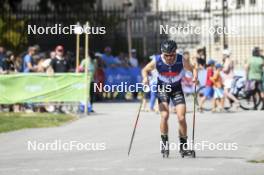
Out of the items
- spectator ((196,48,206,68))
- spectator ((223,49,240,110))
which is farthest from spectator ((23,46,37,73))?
spectator ((196,48,206,68))

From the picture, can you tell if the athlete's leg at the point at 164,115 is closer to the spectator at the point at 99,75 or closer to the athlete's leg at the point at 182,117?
the athlete's leg at the point at 182,117

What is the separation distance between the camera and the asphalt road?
1366 cm

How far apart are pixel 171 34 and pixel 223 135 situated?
2514cm

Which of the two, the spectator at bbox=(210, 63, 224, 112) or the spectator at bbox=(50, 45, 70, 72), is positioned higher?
the spectator at bbox=(50, 45, 70, 72)

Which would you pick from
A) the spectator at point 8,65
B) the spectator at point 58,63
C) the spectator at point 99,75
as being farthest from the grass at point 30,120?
the spectator at point 99,75

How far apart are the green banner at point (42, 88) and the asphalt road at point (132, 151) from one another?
0.89 metres

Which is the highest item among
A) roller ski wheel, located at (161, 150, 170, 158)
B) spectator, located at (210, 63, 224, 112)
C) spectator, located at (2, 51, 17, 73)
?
spectator, located at (2, 51, 17, 73)

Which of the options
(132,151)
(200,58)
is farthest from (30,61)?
(132,151)

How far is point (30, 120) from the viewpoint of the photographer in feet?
73.7

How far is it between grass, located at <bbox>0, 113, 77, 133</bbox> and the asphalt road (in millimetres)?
396

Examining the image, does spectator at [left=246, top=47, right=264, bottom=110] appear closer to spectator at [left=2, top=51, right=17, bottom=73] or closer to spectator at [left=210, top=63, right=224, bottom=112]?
spectator at [left=210, top=63, right=224, bottom=112]

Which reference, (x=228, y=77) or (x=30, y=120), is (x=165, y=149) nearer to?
(x=30, y=120)

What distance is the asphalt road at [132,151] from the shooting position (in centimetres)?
1366

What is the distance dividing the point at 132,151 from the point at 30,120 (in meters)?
6.56
